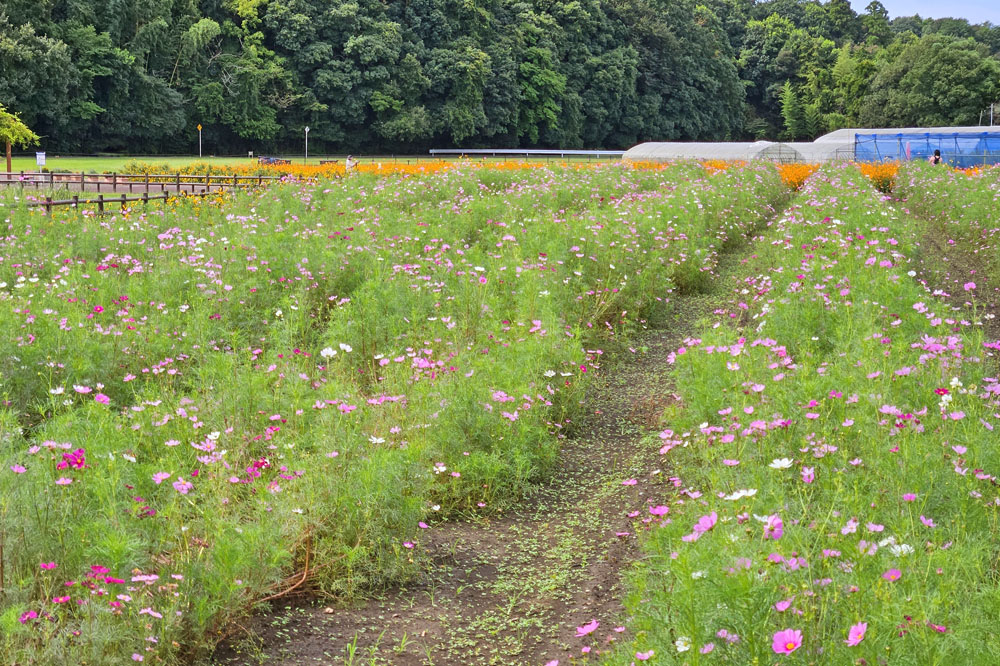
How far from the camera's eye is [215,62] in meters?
49.2

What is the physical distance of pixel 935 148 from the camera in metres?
36.2

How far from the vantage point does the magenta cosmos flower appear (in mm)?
2252

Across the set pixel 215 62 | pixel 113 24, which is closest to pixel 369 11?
pixel 215 62

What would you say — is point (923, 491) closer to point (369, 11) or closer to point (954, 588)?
point (954, 588)

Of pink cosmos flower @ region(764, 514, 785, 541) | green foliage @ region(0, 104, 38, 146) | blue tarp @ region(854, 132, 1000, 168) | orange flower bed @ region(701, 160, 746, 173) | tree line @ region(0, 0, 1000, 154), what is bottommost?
pink cosmos flower @ region(764, 514, 785, 541)

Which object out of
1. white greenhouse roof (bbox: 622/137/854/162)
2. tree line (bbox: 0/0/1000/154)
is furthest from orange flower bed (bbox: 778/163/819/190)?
tree line (bbox: 0/0/1000/154)

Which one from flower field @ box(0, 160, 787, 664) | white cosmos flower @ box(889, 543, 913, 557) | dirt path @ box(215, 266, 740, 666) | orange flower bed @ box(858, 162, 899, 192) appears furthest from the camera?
orange flower bed @ box(858, 162, 899, 192)

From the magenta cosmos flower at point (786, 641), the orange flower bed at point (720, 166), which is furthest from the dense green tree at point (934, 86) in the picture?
the magenta cosmos flower at point (786, 641)

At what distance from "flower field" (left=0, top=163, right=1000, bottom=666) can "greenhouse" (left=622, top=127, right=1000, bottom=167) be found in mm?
23717

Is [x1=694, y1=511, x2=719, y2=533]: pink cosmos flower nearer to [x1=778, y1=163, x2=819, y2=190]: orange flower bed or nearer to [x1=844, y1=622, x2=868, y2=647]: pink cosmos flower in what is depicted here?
[x1=844, y1=622, x2=868, y2=647]: pink cosmos flower

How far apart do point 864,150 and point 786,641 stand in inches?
1602

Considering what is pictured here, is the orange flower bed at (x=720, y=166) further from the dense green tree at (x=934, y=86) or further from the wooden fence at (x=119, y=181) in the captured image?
the dense green tree at (x=934, y=86)

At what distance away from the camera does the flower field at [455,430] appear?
9.43 feet

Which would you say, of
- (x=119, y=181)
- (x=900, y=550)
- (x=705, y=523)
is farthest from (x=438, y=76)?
(x=900, y=550)
